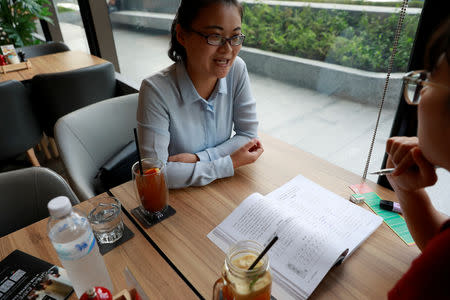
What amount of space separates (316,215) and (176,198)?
47 centimetres

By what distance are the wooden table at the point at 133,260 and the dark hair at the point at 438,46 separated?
2.24ft

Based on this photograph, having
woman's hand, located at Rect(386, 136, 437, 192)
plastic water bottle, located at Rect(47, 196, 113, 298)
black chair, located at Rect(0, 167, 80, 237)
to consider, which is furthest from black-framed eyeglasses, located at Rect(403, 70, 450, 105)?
black chair, located at Rect(0, 167, 80, 237)

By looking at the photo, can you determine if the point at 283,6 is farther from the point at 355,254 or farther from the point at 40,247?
the point at 40,247

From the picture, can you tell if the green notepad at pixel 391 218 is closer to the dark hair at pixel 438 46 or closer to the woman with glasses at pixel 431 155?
the woman with glasses at pixel 431 155

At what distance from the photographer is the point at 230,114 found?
1.37 meters

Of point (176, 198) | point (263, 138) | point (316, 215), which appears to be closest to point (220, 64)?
point (263, 138)

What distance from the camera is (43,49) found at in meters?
3.41

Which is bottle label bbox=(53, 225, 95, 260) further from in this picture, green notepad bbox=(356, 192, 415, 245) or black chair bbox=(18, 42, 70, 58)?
black chair bbox=(18, 42, 70, 58)

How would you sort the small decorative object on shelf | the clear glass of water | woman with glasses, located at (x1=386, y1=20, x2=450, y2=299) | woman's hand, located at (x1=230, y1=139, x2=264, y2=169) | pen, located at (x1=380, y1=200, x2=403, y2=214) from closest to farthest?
woman with glasses, located at (x1=386, y1=20, x2=450, y2=299), the clear glass of water, pen, located at (x1=380, y1=200, x2=403, y2=214), woman's hand, located at (x1=230, y1=139, x2=264, y2=169), the small decorative object on shelf

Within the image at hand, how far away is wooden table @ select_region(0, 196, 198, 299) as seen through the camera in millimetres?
715

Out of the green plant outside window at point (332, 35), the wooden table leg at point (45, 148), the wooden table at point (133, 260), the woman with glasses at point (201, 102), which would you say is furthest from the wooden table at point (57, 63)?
the wooden table at point (133, 260)

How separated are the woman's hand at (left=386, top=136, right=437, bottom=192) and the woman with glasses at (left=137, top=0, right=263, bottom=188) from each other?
48cm

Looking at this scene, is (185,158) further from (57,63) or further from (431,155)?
(57,63)

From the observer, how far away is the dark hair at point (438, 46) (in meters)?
0.47
